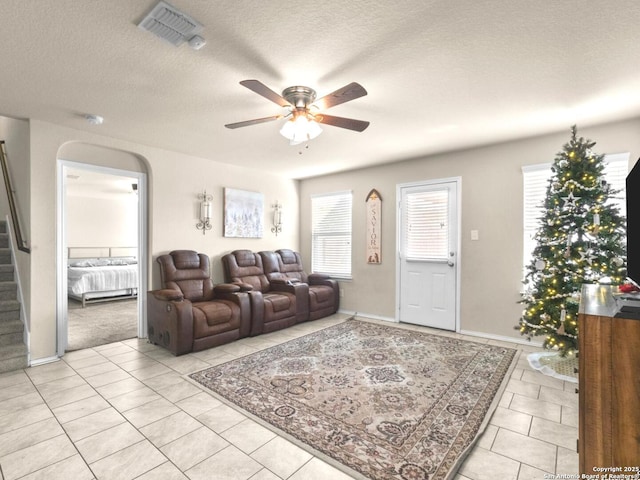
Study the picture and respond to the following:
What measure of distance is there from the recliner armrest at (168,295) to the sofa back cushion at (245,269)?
1042 mm

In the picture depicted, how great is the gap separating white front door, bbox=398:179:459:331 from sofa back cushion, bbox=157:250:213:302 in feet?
9.35

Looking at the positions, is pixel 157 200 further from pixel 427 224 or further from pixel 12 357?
pixel 427 224

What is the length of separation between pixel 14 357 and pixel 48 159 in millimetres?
2013

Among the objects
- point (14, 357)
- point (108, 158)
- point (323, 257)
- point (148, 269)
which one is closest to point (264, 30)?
point (108, 158)

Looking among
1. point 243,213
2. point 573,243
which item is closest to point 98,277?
point 243,213

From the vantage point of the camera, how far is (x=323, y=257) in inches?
233

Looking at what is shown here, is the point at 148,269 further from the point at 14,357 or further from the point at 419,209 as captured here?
the point at 419,209

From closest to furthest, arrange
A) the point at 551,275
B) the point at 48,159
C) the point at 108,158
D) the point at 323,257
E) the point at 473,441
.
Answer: the point at 473,441 < the point at 551,275 < the point at 48,159 < the point at 108,158 < the point at 323,257

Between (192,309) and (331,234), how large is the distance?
2.88 meters

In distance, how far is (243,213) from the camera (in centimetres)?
521

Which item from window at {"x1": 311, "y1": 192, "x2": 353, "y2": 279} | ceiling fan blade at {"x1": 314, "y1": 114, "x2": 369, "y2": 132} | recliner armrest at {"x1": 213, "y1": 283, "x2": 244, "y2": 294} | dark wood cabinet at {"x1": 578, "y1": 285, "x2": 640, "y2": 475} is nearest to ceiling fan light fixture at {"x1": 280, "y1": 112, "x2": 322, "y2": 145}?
ceiling fan blade at {"x1": 314, "y1": 114, "x2": 369, "y2": 132}

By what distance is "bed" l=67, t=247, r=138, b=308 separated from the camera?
Answer: 6156 millimetres

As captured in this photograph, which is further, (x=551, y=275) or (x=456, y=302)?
(x=456, y=302)

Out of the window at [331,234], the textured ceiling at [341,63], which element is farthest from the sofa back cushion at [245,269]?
the textured ceiling at [341,63]
